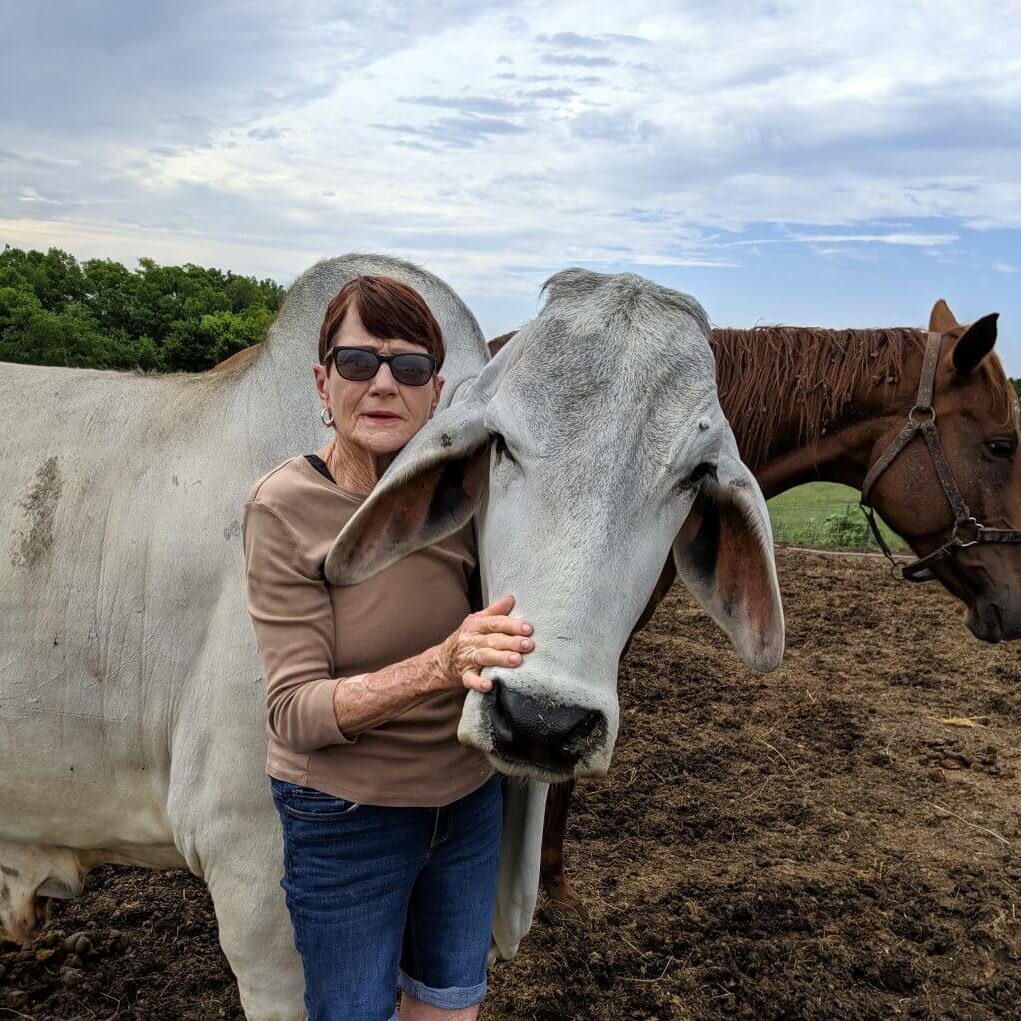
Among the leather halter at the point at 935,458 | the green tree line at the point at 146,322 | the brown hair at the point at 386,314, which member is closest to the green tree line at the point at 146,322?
the green tree line at the point at 146,322

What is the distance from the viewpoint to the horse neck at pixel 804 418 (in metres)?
4.50

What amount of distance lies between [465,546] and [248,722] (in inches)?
32.5

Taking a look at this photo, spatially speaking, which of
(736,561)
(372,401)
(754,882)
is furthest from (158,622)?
(754,882)

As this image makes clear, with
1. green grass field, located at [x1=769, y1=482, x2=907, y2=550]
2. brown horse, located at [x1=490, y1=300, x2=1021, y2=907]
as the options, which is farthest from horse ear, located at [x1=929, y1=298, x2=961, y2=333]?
green grass field, located at [x1=769, y1=482, x2=907, y2=550]

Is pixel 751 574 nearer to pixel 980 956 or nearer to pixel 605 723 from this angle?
pixel 605 723

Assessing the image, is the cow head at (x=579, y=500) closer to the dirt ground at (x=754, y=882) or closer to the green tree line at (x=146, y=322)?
the dirt ground at (x=754, y=882)

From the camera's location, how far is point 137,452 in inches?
103

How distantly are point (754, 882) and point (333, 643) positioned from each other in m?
3.43

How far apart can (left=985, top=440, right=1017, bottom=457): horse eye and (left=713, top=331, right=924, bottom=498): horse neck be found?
417 mm

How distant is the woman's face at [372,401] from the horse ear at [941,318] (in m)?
3.80

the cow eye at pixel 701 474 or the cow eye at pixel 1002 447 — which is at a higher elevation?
the cow eye at pixel 701 474

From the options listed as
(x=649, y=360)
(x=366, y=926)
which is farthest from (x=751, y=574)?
(x=366, y=926)

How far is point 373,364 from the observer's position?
1823mm

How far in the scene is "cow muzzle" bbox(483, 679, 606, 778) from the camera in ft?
4.59
